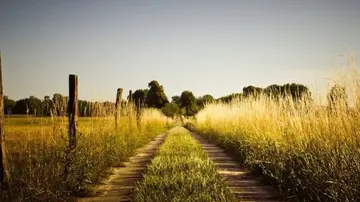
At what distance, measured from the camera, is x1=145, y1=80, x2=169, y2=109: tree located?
6028 cm

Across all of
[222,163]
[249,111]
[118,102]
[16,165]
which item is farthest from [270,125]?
[118,102]

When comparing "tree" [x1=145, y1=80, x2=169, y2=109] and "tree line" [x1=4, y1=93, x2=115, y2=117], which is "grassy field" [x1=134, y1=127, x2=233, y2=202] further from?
"tree" [x1=145, y1=80, x2=169, y2=109]

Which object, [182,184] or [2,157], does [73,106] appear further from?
[182,184]

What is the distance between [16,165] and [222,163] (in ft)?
15.6

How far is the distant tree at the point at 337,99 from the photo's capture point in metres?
4.80

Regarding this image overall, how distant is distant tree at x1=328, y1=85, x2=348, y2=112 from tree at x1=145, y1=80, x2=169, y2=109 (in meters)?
54.9

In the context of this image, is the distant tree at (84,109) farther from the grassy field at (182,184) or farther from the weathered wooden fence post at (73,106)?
the grassy field at (182,184)

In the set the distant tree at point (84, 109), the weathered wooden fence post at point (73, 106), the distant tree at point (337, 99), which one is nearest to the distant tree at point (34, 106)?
the weathered wooden fence post at point (73, 106)

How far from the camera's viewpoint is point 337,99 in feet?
16.5

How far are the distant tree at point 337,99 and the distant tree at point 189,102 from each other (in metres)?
54.7

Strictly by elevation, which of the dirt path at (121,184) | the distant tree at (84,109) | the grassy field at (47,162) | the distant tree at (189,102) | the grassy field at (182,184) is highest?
the distant tree at (189,102)

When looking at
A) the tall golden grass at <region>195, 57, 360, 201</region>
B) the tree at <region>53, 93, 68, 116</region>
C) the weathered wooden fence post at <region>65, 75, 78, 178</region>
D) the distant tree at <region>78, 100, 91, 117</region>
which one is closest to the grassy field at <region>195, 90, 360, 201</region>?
the tall golden grass at <region>195, 57, 360, 201</region>

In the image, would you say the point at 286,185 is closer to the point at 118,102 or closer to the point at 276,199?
the point at 276,199

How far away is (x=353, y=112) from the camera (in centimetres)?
459
